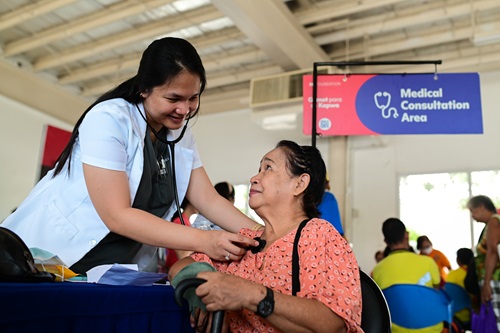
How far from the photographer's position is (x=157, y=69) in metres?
1.33

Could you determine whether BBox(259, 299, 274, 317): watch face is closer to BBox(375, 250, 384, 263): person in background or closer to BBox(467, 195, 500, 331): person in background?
BBox(467, 195, 500, 331): person in background

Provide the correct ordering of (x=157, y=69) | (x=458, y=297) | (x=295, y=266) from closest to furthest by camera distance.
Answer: (x=295, y=266) < (x=157, y=69) < (x=458, y=297)

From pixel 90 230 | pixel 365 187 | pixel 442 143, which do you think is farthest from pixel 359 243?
pixel 90 230

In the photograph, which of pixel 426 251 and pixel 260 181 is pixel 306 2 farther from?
pixel 260 181

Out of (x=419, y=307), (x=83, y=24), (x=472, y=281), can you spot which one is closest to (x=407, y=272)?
(x=419, y=307)

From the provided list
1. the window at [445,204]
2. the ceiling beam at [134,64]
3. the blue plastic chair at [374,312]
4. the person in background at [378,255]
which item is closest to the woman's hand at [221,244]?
the blue plastic chair at [374,312]

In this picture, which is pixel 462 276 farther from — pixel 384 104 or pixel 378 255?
pixel 384 104

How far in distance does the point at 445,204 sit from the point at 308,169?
16.9 feet

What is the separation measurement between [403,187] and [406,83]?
3.04 metres

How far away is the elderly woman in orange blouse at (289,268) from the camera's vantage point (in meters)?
0.99

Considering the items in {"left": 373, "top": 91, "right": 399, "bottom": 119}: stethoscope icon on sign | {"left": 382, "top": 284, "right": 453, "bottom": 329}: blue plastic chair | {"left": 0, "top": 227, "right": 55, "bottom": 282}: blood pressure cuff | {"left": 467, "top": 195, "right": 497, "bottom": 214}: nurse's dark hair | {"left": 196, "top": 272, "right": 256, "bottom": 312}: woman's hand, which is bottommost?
{"left": 382, "top": 284, "right": 453, "bottom": 329}: blue plastic chair

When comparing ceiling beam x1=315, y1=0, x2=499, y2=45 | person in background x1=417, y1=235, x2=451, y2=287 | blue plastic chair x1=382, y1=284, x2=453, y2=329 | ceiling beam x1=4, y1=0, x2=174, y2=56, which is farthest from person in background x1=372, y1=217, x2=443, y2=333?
ceiling beam x1=4, y1=0, x2=174, y2=56

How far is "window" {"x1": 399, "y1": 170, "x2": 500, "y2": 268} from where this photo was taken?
5801 mm

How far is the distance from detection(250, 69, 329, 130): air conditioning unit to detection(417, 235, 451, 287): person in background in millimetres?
2069
